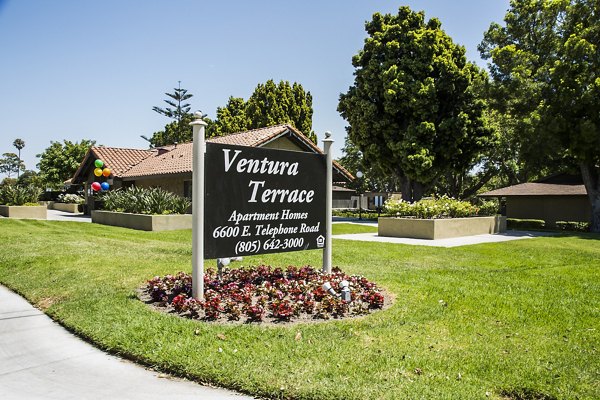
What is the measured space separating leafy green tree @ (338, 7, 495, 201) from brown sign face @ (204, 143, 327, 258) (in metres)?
22.9

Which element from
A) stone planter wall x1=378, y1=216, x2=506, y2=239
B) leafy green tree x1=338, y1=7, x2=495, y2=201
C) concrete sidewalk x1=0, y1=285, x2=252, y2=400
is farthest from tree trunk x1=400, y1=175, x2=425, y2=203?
concrete sidewalk x1=0, y1=285, x2=252, y2=400

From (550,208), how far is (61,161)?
5120cm

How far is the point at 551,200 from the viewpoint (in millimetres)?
33312

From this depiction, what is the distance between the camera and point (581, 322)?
5930mm

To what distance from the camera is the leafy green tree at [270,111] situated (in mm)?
51591

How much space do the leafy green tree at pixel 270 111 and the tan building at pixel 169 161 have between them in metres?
18.5

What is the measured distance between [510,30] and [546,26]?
2.18 metres

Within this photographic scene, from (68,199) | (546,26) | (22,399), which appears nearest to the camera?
(22,399)

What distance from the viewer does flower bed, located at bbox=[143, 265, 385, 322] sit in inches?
229

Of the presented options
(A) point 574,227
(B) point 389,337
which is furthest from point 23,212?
(A) point 574,227

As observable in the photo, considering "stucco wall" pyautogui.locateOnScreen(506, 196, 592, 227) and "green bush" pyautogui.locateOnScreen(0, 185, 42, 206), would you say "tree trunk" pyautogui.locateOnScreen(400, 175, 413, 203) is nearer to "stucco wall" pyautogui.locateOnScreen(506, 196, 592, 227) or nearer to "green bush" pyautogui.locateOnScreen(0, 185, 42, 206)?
"stucco wall" pyautogui.locateOnScreen(506, 196, 592, 227)

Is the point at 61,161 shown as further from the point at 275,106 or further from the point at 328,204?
the point at 328,204

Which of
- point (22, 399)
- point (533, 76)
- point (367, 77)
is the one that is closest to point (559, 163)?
point (533, 76)

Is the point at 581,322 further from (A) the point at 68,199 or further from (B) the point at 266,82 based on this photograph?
(B) the point at 266,82
